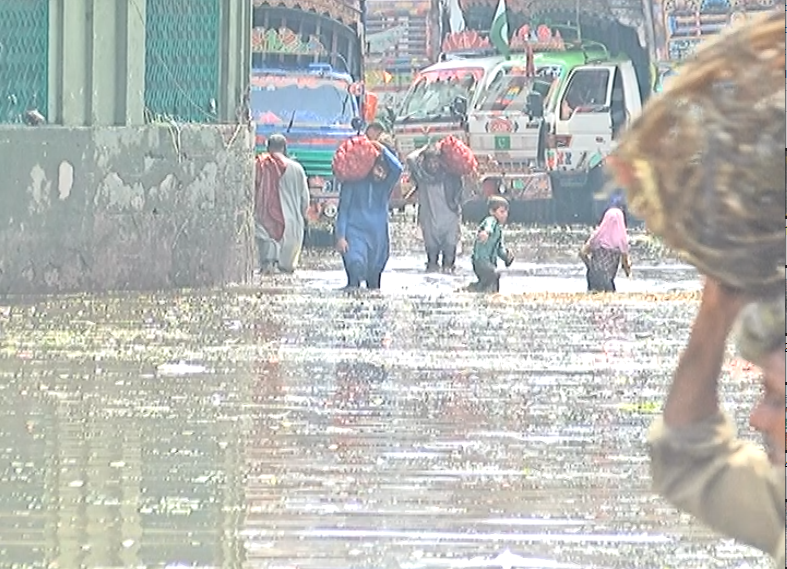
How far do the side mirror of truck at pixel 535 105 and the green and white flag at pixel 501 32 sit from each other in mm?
2722

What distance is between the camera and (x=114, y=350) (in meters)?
13.1

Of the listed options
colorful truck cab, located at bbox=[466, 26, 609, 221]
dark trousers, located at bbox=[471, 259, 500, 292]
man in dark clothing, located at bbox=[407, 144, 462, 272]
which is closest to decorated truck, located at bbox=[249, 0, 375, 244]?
man in dark clothing, located at bbox=[407, 144, 462, 272]

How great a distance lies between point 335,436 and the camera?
9.80 m

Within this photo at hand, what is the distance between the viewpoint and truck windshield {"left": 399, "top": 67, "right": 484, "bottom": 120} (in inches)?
1421

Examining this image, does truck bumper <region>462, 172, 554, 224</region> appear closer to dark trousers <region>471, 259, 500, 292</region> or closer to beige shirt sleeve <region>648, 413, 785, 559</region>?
dark trousers <region>471, 259, 500, 292</region>

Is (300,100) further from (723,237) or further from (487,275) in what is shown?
(723,237)

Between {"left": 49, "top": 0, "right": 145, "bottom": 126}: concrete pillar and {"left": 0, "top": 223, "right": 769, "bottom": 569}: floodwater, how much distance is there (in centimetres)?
145

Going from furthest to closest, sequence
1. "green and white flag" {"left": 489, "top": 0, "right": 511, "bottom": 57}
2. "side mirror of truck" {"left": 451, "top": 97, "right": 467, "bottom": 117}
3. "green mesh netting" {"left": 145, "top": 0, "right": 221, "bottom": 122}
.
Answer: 1. "green and white flag" {"left": 489, "top": 0, "right": 511, "bottom": 57}
2. "side mirror of truck" {"left": 451, "top": 97, "right": 467, "bottom": 117}
3. "green mesh netting" {"left": 145, "top": 0, "right": 221, "bottom": 122}

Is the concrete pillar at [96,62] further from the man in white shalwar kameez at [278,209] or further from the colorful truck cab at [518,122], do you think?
the colorful truck cab at [518,122]

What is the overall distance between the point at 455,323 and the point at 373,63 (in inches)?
1437

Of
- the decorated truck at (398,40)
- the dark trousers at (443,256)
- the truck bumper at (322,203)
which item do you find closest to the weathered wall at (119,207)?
the dark trousers at (443,256)

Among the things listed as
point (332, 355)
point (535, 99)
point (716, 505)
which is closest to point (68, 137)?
point (332, 355)

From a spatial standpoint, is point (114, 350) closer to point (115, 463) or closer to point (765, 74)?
point (115, 463)

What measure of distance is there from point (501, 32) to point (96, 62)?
20827mm
